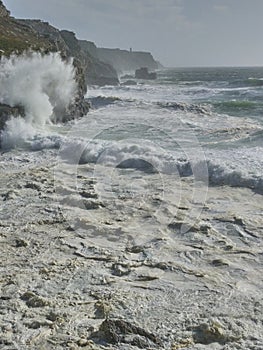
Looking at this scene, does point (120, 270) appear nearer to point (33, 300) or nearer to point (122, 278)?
point (122, 278)

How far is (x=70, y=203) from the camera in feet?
24.4

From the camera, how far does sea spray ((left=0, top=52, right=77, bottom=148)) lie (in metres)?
13.2

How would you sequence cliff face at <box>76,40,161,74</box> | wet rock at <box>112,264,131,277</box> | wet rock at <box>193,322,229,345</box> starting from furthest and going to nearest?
1. cliff face at <box>76,40,161,74</box>
2. wet rock at <box>112,264,131,277</box>
3. wet rock at <box>193,322,229,345</box>

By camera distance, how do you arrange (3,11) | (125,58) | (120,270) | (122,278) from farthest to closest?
(125,58) < (3,11) < (120,270) < (122,278)

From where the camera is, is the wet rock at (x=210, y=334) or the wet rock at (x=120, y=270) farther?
the wet rock at (x=120, y=270)

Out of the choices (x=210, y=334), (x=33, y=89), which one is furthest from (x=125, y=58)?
(x=210, y=334)

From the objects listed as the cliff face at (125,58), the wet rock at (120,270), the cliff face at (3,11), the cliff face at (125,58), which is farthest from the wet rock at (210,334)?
the cliff face at (125,58)

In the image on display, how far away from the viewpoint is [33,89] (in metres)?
16.4

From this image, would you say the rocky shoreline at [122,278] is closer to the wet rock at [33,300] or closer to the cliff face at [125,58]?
the wet rock at [33,300]

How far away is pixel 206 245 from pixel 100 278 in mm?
1695

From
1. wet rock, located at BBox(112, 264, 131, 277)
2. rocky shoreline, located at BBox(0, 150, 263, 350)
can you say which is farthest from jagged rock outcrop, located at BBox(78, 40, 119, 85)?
wet rock, located at BBox(112, 264, 131, 277)

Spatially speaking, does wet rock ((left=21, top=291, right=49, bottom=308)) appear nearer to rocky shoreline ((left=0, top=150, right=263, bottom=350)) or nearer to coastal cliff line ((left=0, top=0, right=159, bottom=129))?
rocky shoreline ((left=0, top=150, right=263, bottom=350))

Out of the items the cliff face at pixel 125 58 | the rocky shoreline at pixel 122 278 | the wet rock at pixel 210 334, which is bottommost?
the wet rock at pixel 210 334

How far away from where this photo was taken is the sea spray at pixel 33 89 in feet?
43.4
